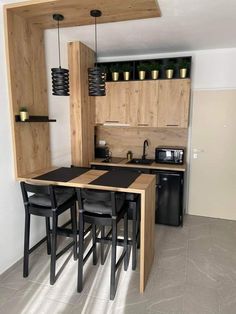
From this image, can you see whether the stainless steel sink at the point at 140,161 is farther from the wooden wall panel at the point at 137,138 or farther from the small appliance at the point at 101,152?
the small appliance at the point at 101,152

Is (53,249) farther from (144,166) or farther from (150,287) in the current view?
(144,166)

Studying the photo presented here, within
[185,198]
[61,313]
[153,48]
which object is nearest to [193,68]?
[153,48]

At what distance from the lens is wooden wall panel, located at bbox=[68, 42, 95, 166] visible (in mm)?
3566

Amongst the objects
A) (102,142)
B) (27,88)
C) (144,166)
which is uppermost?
(27,88)

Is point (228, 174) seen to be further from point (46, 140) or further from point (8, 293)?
point (8, 293)

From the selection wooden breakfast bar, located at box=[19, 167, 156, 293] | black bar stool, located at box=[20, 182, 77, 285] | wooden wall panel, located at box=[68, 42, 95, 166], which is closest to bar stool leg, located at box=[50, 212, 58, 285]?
black bar stool, located at box=[20, 182, 77, 285]

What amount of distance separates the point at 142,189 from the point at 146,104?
6.63 feet

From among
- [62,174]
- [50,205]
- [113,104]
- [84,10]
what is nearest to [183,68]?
[113,104]

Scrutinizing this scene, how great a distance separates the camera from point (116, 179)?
258cm

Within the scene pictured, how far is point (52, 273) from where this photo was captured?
2.44 metres

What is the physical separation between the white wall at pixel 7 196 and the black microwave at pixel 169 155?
2.19 m

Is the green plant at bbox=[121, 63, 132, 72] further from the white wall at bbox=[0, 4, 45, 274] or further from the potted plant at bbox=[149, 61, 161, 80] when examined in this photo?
the white wall at bbox=[0, 4, 45, 274]

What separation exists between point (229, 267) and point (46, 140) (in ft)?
8.76

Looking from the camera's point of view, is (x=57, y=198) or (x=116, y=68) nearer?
(x=57, y=198)
